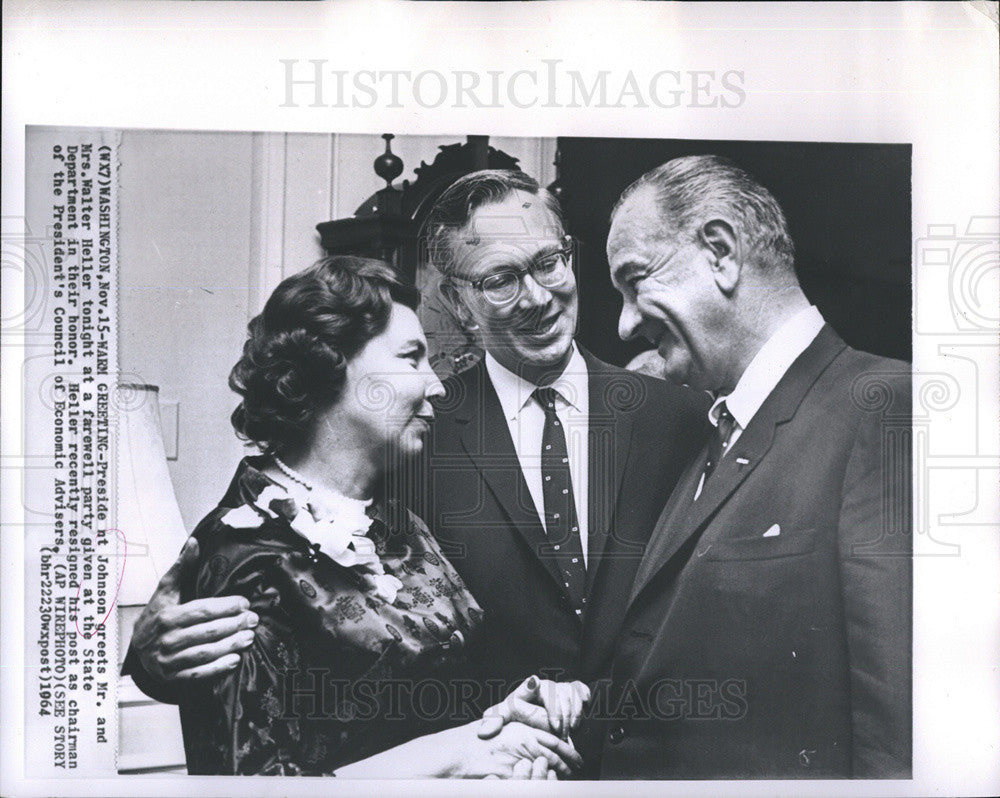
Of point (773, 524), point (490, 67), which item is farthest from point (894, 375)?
point (490, 67)

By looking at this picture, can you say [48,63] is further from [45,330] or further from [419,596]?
[419,596]

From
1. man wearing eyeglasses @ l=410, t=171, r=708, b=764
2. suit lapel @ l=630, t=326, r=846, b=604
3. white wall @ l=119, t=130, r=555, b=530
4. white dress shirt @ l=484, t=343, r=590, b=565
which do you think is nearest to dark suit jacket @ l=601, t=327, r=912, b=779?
suit lapel @ l=630, t=326, r=846, b=604

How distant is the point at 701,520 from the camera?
3.02m

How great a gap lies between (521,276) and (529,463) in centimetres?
55

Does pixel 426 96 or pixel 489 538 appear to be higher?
pixel 426 96

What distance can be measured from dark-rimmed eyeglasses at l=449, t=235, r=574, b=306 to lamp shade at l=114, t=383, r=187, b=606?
1.00 m

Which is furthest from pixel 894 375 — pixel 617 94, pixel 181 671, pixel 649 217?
pixel 181 671

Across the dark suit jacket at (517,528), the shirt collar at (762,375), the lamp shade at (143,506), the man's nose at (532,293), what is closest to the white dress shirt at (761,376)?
the shirt collar at (762,375)

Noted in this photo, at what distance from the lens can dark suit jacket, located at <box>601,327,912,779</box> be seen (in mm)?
3010

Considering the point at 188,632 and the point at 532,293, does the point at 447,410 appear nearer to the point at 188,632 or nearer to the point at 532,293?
the point at 532,293

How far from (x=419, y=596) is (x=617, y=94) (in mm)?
1582

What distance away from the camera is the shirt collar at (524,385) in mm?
3062

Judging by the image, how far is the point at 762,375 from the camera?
307cm

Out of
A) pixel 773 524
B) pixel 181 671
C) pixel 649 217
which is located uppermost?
pixel 649 217
